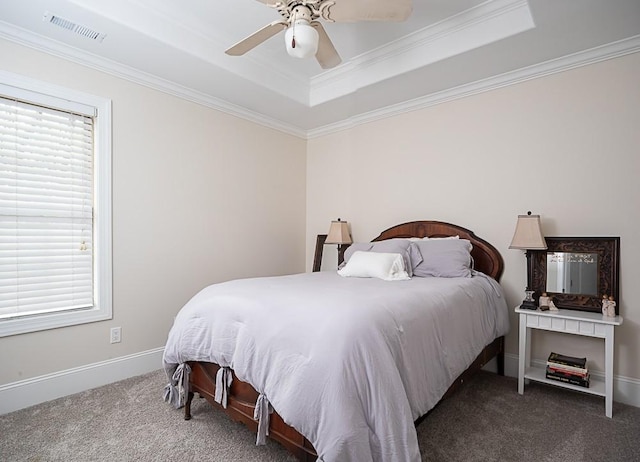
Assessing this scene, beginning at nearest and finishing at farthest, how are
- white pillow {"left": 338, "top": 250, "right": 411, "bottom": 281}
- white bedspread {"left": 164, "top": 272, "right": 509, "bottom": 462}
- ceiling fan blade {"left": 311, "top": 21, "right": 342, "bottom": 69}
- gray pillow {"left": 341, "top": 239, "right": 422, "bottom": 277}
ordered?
white bedspread {"left": 164, "top": 272, "right": 509, "bottom": 462} → ceiling fan blade {"left": 311, "top": 21, "right": 342, "bottom": 69} → white pillow {"left": 338, "top": 250, "right": 411, "bottom": 281} → gray pillow {"left": 341, "top": 239, "right": 422, "bottom": 277}

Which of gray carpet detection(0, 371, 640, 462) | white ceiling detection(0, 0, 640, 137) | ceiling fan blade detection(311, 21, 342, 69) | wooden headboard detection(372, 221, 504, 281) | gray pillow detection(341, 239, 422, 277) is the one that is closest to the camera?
gray carpet detection(0, 371, 640, 462)

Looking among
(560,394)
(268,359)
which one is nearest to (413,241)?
(560,394)

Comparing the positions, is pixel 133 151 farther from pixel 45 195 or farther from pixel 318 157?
pixel 318 157

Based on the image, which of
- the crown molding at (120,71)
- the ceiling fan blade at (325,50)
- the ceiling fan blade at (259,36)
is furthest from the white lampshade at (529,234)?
the crown molding at (120,71)

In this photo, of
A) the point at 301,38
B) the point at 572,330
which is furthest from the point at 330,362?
the point at 572,330

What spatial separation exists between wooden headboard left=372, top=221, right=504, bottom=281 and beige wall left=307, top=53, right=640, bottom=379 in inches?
2.9

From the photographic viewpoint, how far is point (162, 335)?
309 centimetres

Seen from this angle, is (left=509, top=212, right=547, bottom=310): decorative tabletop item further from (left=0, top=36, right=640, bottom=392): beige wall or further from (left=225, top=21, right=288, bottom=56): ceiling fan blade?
(left=225, top=21, right=288, bottom=56): ceiling fan blade

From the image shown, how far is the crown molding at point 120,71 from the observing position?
2344mm

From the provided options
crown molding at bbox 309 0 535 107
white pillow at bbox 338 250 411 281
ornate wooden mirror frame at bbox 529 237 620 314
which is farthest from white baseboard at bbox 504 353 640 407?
crown molding at bbox 309 0 535 107

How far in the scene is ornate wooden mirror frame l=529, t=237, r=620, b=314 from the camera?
2498 millimetres

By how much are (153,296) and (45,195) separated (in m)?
1.12

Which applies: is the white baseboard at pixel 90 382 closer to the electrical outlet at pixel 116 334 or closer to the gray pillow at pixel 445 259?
the electrical outlet at pixel 116 334

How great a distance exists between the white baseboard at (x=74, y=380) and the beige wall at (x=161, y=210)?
0.05 m
